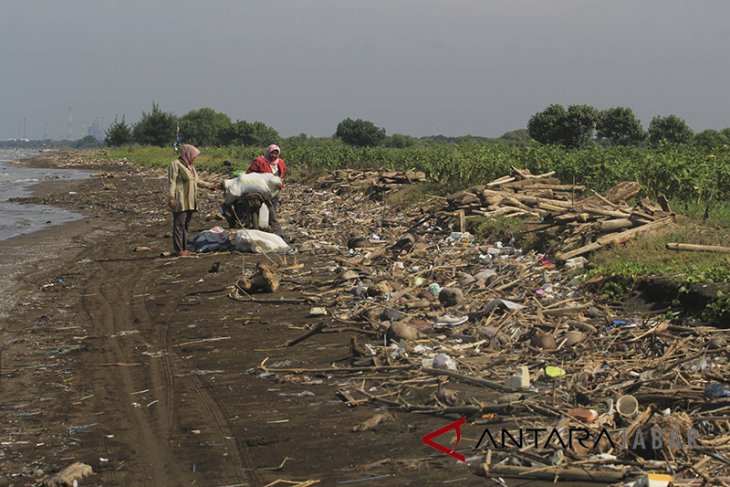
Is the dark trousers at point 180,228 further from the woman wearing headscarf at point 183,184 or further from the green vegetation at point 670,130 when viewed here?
the green vegetation at point 670,130

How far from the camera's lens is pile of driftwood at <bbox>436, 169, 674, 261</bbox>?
33.4ft

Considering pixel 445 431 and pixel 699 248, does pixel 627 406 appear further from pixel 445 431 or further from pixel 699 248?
pixel 699 248

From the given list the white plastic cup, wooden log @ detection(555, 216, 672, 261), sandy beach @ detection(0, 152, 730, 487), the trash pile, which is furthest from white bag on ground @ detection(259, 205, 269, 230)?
the white plastic cup

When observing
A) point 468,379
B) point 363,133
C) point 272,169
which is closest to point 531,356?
point 468,379

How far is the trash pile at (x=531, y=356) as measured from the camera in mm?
4664

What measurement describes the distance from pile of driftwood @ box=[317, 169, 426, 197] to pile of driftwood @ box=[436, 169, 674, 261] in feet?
17.6

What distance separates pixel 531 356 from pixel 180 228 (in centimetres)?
772

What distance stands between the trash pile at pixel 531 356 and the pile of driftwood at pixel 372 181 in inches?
310

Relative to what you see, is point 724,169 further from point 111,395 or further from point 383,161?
point 383,161

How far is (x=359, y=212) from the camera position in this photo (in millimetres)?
18234

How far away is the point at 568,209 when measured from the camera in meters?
11.5

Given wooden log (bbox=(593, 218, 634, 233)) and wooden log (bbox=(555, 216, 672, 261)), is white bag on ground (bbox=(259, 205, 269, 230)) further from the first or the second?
wooden log (bbox=(593, 218, 634, 233))

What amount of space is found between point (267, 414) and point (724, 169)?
10418mm

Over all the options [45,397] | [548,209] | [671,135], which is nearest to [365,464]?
[45,397]
